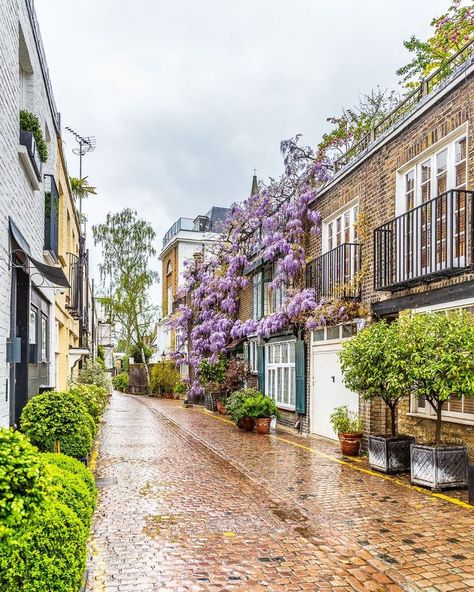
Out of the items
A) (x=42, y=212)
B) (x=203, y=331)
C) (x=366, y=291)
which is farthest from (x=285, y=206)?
(x=203, y=331)

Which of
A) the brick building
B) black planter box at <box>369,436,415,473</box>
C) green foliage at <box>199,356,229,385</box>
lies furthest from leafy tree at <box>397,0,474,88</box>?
green foliage at <box>199,356,229,385</box>

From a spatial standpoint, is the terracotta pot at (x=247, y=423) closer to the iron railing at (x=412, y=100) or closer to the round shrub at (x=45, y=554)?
the iron railing at (x=412, y=100)

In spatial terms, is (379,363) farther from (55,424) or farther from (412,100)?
(412,100)

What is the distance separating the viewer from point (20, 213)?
6.93 meters

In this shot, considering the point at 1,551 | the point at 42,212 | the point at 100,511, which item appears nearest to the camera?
the point at 1,551

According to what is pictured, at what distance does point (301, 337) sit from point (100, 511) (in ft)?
30.0

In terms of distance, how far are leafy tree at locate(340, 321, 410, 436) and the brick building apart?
1.02 meters

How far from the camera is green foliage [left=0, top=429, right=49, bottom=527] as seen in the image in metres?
2.47

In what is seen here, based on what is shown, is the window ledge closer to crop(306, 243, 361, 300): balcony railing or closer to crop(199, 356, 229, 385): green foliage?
crop(306, 243, 361, 300): balcony railing

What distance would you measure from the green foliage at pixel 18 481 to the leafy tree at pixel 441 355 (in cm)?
615

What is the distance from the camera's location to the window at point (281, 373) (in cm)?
1639

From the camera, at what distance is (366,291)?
1162 cm

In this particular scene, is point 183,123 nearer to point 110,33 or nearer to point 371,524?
point 110,33

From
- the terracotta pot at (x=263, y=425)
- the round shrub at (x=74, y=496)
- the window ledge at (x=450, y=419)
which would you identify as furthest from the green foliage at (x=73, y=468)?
the terracotta pot at (x=263, y=425)
